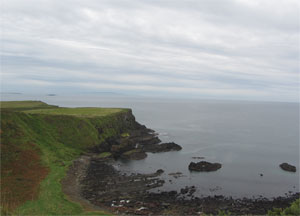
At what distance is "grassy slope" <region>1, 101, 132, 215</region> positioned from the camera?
119ft

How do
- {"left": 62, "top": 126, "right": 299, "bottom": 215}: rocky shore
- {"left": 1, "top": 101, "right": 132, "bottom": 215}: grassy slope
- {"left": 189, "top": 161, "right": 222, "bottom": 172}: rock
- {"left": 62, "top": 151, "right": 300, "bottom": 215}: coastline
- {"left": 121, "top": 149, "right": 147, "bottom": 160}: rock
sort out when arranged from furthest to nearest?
{"left": 121, "top": 149, "right": 147, "bottom": 160}: rock, {"left": 189, "top": 161, "right": 222, "bottom": 172}: rock, {"left": 62, "top": 126, "right": 299, "bottom": 215}: rocky shore, {"left": 62, "top": 151, "right": 300, "bottom": 215}: coastline, {"left": 1, "top": 101, "right": 132, "bottom": 215}: grassy slope

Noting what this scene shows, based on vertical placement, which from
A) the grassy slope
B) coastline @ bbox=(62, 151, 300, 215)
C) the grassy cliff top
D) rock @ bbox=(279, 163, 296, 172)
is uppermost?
the grassy cliff top

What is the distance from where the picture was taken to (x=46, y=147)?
64750 millimetres

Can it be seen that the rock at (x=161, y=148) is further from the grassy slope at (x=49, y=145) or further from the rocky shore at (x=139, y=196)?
the rocky shore at (x=139, y=196)

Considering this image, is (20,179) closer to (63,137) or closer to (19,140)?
(19,140)

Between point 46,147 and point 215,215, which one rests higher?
Result: point 46,147

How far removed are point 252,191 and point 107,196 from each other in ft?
102

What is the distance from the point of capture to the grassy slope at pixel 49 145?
119ft

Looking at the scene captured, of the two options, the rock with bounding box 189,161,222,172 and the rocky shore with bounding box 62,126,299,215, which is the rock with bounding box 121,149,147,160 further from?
the rock with bounding box 189,161,222,172

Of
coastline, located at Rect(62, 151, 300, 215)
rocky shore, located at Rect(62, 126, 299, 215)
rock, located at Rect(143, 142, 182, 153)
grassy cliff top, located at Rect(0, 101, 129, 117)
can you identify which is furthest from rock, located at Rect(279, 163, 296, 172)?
grassy cliff top, located at Rect(0, 101, 129, 117)

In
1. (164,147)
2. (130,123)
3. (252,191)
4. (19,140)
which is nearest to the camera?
(252,191)

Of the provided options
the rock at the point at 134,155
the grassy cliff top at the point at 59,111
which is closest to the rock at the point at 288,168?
the rock at the point at 134,155

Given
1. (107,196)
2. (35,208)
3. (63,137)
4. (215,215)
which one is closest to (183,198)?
(215,215)

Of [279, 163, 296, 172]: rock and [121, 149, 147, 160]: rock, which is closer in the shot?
[279, 163, 296, 172]: rock
